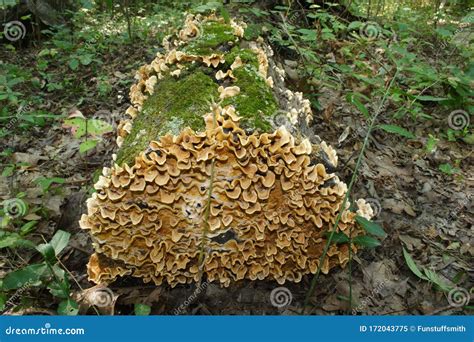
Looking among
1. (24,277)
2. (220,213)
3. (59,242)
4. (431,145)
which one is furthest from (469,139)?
(24,277)

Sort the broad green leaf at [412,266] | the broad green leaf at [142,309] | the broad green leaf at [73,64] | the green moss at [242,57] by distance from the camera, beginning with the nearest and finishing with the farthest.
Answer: the broad green leaf at [142,309] < the broad green leaf at [412,266] < the green moss at [242,57] < the broad green leaf at [73,64]

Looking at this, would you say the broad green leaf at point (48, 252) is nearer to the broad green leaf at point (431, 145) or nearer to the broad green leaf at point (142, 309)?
the broad green leaf at point (142, 309)

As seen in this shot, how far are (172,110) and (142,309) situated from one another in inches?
60.8

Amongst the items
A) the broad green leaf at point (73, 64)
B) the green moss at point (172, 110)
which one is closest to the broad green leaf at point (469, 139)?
the green moss at point (172, 110)

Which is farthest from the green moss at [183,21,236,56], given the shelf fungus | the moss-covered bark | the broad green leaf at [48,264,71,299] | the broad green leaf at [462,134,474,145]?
the broad green leaf at [462,134,474,145]

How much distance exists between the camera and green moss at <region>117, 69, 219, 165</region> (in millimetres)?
3086

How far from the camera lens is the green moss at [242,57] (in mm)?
3666

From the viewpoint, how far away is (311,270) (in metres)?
3.32

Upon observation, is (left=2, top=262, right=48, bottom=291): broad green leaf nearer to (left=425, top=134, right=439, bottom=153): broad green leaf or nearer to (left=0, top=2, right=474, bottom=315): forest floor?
(left=0, top=2, right=474, bottom=315): forest floor

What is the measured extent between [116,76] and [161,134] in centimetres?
457

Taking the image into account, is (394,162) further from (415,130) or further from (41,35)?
(41,35)

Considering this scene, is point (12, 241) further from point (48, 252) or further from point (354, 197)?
point (354, 197)

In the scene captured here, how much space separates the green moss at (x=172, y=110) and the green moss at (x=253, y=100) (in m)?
0.23

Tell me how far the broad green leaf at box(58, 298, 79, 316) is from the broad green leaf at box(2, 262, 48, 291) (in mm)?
252
